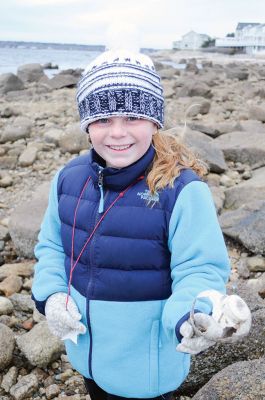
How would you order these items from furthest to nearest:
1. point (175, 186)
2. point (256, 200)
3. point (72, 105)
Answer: point (72, 105) < point (256, 200) < point (175, 186)

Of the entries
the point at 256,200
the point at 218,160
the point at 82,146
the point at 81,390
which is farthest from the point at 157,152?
the point at 82,146

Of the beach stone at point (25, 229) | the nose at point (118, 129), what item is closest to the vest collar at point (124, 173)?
the nose at point (118, 129)

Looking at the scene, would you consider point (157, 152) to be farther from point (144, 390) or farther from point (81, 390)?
point (81, 390)

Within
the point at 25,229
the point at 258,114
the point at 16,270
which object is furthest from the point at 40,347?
the point at 258,114

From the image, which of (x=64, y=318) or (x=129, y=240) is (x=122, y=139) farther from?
(x=64, y=318)

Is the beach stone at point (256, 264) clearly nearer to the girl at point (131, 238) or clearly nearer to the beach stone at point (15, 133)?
the girl at point (131, 238)

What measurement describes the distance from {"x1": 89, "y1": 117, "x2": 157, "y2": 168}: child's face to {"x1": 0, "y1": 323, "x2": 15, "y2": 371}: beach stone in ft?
5.39

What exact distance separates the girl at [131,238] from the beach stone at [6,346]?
42.6 inches

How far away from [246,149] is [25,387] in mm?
5091

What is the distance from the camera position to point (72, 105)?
13570 mm

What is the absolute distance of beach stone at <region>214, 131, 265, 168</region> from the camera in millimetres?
7070

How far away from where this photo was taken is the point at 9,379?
302 centimetres

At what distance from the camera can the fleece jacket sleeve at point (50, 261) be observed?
218 centimetres

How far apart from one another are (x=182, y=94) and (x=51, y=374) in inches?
544
